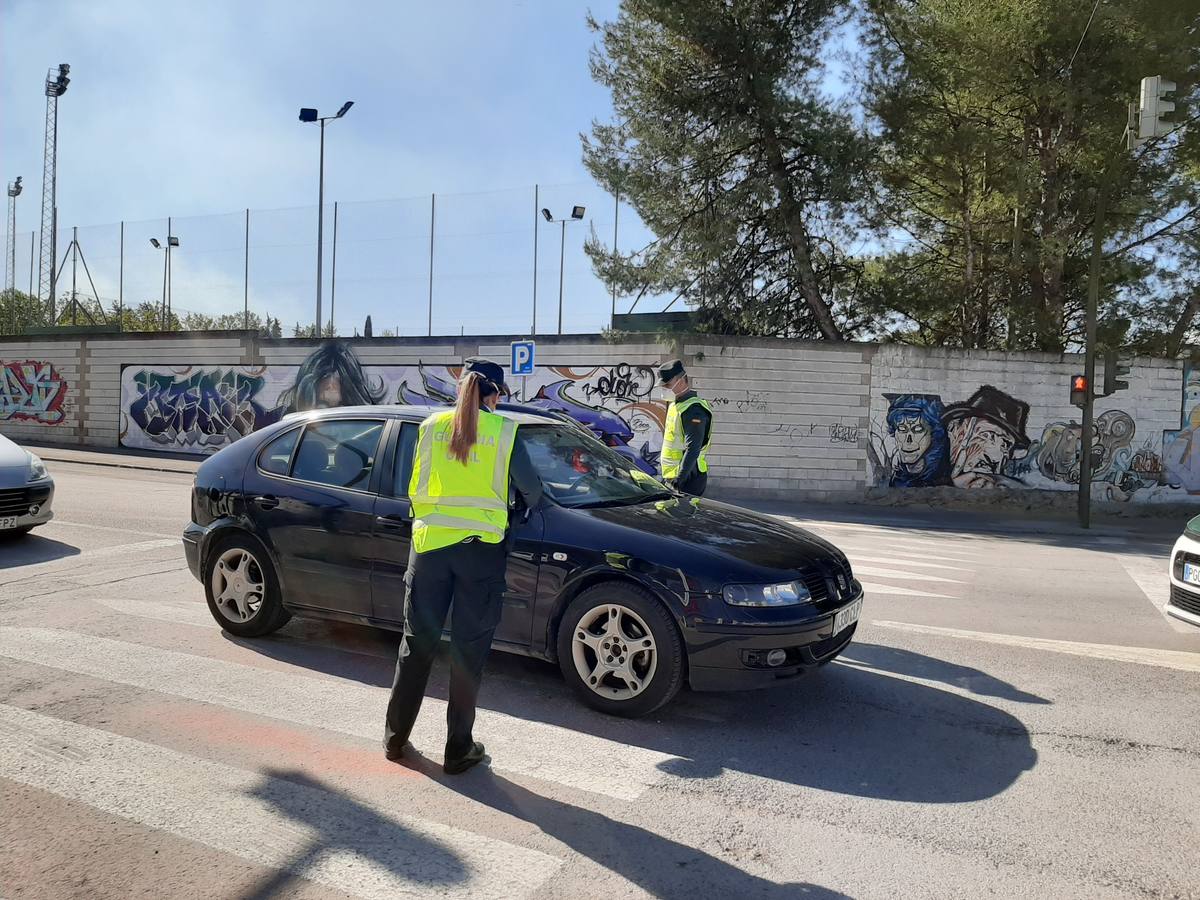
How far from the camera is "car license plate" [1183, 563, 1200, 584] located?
5.79 m

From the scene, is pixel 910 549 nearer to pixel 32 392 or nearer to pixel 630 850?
pixel 630 850

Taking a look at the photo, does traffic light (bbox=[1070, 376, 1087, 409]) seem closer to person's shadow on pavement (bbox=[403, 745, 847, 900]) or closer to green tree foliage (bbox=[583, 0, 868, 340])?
green tree foliage (bbox=[583, 0, 868, 340])

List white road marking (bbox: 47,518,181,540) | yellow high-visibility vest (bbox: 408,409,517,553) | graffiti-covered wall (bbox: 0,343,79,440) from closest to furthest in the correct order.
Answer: yellow high-visibility vest (bbox: 408,409,517,553)
white road marking (bbox: 47,518,181,540)
graffiti-covered wall (bbox: 0,343,79,440)

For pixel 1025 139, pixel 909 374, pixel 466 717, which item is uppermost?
pixel 1025 139

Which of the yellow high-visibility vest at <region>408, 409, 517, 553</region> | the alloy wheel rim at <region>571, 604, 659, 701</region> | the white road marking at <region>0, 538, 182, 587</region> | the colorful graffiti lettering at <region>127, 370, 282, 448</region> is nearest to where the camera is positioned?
the yellow high-visibility vest at <region>408, 409, 517, 553</region>

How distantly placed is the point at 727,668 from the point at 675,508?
1153 mm

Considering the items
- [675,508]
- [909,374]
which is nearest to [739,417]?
[909,374]

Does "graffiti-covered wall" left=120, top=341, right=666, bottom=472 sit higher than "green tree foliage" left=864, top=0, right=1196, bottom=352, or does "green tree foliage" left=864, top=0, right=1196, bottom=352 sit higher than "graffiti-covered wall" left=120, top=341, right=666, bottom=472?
"green tree foliage" left=864, top=0, right=1196, bottom=352

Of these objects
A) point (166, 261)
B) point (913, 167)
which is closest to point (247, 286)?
point (166, 261)

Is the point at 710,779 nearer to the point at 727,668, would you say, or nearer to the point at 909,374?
the point at 727,668

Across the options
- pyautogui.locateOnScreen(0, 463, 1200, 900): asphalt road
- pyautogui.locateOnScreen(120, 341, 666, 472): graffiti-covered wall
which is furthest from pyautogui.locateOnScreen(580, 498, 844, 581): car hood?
pyautogui.locateOnScreen(120, 341, 666, 472): graffiti-covered wall

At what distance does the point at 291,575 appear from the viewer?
545 centimetres

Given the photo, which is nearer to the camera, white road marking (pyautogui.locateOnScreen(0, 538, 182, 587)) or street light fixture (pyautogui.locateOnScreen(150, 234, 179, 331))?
white road marking (pyautogui.locateOnScreen(0, 538, 182, 587))

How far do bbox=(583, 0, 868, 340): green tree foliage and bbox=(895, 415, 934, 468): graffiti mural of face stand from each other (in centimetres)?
288
